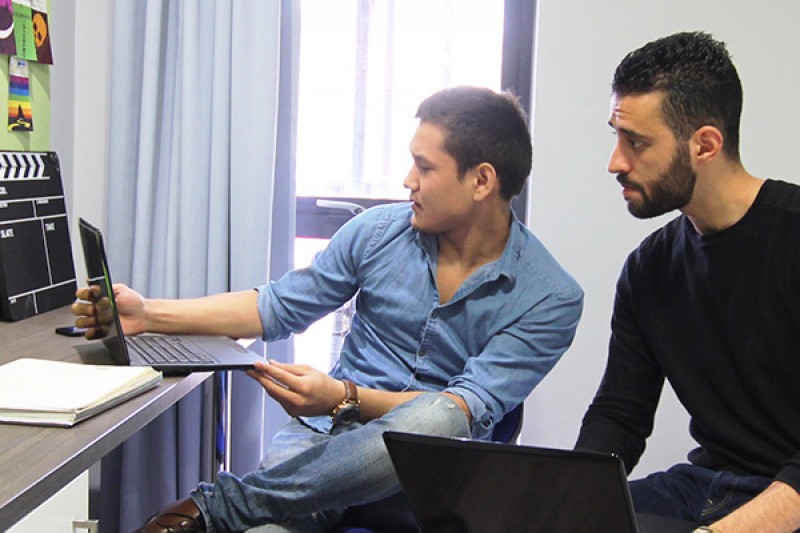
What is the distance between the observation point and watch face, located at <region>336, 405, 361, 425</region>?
163 centimetres

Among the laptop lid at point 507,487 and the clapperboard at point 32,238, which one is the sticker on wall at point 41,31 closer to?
the clapperboard at point 32,238

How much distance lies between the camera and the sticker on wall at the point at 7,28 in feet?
6.66

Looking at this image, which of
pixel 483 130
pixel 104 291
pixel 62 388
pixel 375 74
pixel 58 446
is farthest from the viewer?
pixel 375 74

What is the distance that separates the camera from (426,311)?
72.3 inches

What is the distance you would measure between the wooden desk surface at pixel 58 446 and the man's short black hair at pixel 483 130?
700 mm

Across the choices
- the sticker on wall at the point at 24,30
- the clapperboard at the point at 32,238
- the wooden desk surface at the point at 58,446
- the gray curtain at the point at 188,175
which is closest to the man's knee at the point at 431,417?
the wooden desk surface at the point at 58,446

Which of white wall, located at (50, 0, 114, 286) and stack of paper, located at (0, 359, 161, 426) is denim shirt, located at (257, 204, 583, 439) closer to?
stack of paper, located at (0, 359, 161, 426)

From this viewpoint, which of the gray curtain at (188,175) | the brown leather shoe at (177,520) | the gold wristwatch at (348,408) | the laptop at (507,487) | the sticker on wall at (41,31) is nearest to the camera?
the laptop at (507,487)

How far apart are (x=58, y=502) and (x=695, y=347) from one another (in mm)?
1056

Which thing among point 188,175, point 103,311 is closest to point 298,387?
point 103,311

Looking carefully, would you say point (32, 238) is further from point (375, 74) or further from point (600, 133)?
point (600, 133)

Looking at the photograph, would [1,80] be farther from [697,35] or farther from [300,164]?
[697,35]

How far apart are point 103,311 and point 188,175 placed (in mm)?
942

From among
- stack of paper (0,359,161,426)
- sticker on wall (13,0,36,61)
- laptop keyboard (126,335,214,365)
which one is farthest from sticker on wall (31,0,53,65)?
stack of paper (0,359,161,426)
